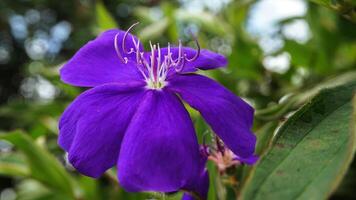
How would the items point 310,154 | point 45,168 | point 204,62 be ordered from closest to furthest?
point 310,154
point 204,62
point 45,168

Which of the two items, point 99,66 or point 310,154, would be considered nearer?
point 310,154

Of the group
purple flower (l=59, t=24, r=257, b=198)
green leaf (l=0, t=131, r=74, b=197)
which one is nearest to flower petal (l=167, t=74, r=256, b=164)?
purple flower (l=59, t=24, r=257, b=198)

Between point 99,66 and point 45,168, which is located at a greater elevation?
point 99,66

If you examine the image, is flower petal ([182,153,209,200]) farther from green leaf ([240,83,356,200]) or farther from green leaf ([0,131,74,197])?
green leaf ([0,131,74,197])

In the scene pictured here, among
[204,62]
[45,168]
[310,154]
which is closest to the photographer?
[310,154]

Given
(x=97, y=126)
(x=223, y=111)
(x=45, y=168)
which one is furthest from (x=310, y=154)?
(x=45, y=168)

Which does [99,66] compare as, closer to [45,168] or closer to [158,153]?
[158,153]

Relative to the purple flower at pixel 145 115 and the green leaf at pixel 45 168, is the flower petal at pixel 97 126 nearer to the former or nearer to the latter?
the purple flower at pixel 145 115
